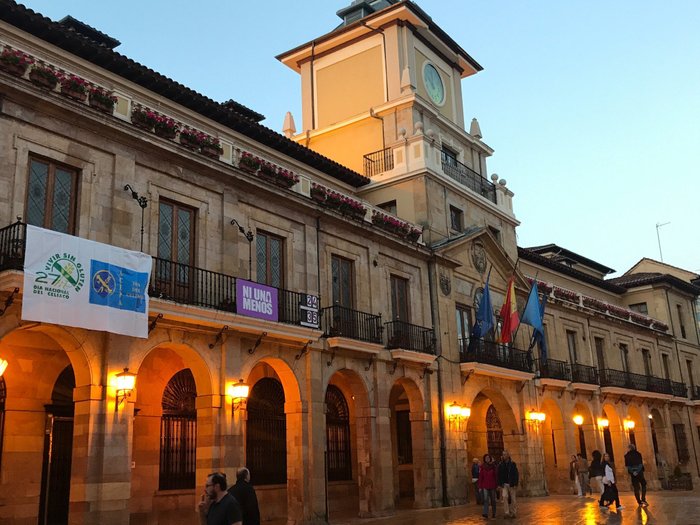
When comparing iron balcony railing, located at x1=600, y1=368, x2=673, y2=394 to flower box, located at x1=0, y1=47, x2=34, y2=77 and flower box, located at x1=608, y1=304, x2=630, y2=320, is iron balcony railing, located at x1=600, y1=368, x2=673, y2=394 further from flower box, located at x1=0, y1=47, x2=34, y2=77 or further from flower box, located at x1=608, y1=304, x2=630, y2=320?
flower box, located at x1=0, y1=47, x2=34, y2=77

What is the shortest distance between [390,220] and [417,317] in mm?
3195

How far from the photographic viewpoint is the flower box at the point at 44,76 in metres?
13.8

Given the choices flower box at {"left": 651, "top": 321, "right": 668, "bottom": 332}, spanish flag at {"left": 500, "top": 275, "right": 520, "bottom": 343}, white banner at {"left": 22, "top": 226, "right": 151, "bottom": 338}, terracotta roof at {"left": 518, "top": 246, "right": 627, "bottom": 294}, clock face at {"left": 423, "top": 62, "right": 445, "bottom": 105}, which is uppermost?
clock face at {"left": 423, "top": 62, "right": 445, "bottom": 105}

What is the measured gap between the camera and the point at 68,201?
47.3 feet

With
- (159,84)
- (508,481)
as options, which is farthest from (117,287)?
(508,481)

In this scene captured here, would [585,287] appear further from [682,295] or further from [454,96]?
[454,96]

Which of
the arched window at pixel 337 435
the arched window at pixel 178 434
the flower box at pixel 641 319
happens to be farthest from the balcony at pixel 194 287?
the flower box at pixel 641 319

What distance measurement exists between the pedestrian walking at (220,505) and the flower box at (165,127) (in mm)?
10408

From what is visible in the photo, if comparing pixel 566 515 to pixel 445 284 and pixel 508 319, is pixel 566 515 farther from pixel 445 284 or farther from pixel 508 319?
pixel 445 284

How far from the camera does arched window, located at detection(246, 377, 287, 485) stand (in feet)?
64.9

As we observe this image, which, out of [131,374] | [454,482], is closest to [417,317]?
[454,482]

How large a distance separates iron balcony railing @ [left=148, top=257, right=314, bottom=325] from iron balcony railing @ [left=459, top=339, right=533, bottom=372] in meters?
10.2

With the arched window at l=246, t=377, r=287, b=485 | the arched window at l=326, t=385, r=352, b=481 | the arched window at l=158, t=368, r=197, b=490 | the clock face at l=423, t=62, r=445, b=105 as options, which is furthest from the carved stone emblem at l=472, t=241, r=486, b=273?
the arched window at l=158, t=368, r=197, b=490

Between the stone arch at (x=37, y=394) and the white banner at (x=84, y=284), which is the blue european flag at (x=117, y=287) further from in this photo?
the stone arch at (x=37, y=394)
